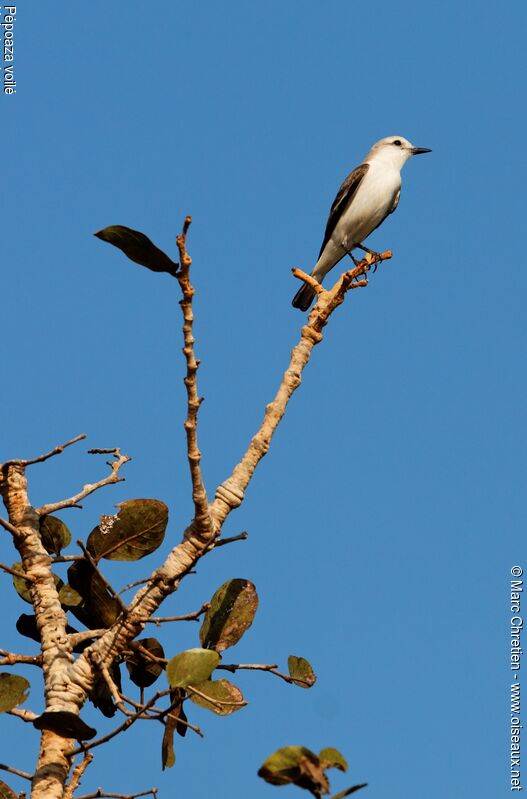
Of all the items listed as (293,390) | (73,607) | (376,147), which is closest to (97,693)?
(73,607)

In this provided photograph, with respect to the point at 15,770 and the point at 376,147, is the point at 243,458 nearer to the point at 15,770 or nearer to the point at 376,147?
the point at 15,770

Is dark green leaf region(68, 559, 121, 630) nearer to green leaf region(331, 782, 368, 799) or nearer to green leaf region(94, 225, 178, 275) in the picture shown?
green leaf region(94, 225, 178, 275)

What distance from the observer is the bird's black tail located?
1116 cm

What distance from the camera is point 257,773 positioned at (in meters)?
2.07

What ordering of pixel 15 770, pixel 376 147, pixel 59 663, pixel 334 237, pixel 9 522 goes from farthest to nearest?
pixel 376 147 < pixel 334 237 < pixel 9 522 < pixel 59 663 < pixel 15 770

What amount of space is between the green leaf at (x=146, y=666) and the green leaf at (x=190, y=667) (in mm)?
538

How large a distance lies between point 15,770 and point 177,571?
2.57 ft

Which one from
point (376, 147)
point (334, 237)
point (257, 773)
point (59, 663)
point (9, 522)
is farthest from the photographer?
point (376, 147)

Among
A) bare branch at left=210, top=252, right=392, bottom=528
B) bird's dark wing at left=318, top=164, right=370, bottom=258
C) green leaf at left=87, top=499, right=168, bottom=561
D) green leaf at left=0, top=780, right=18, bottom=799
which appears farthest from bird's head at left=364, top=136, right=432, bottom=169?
green leaf at left=0, top=780, right=18, bottom=799

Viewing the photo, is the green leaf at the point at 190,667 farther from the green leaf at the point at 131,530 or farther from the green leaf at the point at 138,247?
the green leaf at the point at 138,247

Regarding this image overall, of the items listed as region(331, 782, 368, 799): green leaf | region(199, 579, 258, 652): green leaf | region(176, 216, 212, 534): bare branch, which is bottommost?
region(331, 782, 368, 799): green leaf

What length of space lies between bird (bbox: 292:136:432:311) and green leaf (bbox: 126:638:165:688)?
7.30 metres

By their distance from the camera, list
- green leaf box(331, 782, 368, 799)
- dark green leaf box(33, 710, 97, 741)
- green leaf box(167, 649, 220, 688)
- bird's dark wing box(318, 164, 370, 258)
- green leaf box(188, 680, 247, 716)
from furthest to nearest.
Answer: bird's dark wing box(318, 164, 370, 258), green leaf box(188, 680, 247, 716), green leaf box(167, 649, 220, 688), dark green leaf box(33, 710, 97, 741), green leaf box(331, 782, 368, 799)

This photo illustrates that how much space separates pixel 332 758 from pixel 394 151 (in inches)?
435
